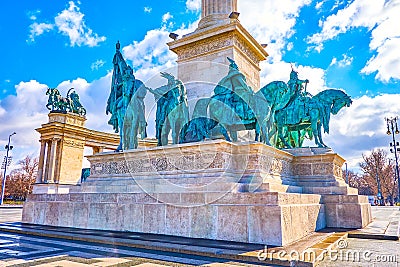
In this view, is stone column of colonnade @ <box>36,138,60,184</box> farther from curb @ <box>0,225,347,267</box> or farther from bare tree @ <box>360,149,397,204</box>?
bare tree @ <box>360,149,397,204</box>

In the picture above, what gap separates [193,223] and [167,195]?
1.20 m

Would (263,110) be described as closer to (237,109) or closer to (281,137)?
(237,109)

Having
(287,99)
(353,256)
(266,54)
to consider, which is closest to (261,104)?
(287,99)

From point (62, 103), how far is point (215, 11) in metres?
30.9

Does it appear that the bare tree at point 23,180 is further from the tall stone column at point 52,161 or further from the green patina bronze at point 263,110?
the green patina bronze at point 263,110

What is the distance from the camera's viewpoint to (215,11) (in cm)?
1919

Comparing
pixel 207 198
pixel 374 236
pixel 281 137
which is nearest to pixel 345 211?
pixel 374 236

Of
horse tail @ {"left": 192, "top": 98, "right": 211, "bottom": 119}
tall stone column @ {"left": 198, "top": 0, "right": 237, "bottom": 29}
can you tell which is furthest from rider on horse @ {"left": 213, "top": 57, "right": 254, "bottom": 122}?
tall stone column @ {"left": 198, "top": 0, "right": 237, "bottom": 29}

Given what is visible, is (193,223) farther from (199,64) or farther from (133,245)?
(199,64)

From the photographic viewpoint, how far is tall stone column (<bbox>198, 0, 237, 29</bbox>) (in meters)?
18.5

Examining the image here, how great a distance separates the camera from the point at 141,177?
36.3 ft

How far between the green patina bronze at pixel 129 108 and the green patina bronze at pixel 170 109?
0.69m

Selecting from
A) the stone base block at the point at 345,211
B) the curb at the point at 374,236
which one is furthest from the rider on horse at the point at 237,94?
the curb at the point at 374,236

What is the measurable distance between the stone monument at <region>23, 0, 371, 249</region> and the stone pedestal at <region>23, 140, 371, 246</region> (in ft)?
0.08
